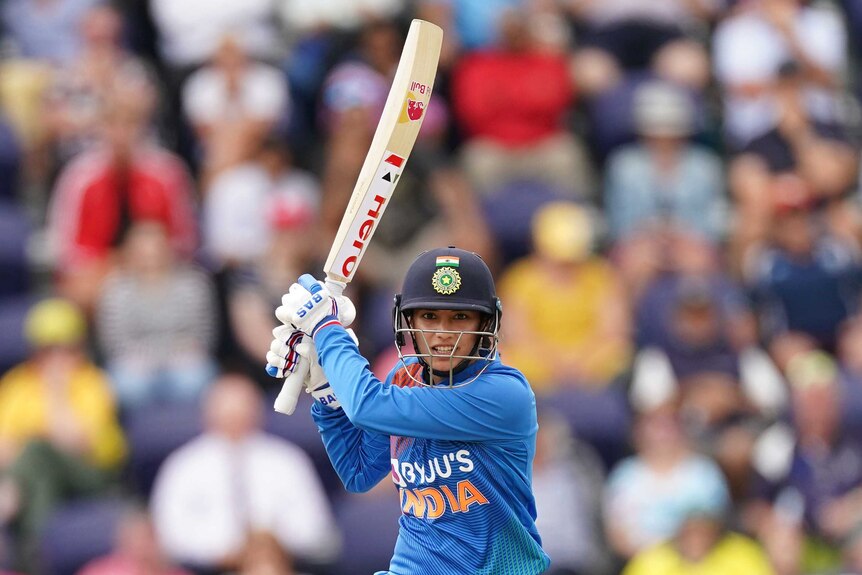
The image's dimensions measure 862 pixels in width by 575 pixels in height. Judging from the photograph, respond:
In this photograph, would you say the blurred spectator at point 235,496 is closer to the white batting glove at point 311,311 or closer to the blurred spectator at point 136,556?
the blurred spectator at point 136,556

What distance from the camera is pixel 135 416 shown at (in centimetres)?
1035

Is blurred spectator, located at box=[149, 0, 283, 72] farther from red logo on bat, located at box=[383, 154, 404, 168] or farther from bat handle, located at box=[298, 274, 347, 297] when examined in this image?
bat handle, located at box=[298, 274, 347, 297]

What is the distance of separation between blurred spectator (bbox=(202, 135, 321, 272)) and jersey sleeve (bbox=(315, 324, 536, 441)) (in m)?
6.18

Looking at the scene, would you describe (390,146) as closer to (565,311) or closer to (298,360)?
(298,360)

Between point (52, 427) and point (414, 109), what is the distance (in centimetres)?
523

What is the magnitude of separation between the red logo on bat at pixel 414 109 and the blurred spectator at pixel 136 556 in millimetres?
4417

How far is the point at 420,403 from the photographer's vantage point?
5191mm

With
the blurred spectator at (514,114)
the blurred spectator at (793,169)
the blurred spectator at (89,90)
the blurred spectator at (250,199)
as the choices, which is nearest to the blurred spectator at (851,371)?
the blurred spectator at (793,169)

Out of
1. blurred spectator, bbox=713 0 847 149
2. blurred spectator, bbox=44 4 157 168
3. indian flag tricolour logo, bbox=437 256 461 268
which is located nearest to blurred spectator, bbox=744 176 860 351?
blurred spectator, bbox=713 0 847 149

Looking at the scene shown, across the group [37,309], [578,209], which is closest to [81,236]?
[37,309]

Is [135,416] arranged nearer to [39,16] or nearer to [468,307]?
[39,16]

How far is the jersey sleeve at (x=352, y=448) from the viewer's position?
567cm

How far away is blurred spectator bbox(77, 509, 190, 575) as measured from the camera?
367 inches

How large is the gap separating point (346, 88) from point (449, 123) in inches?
46.0
